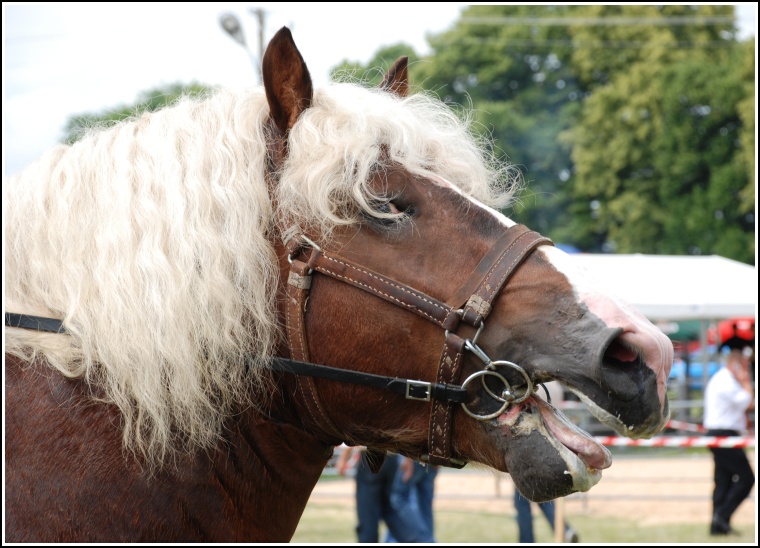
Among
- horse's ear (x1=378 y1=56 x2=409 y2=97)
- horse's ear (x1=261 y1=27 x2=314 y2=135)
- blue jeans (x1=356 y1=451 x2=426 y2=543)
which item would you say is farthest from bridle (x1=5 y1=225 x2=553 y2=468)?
blue jeans (x1=356 y1=451 x2=426 y2=543)

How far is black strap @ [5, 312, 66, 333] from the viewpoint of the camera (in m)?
2.03

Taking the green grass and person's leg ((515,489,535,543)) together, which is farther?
the green grass

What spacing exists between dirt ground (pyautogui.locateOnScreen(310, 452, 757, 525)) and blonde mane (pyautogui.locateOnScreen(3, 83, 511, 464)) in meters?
10.3

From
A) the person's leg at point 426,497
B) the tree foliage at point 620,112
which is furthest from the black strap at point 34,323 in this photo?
the tree foliage at point 620,112

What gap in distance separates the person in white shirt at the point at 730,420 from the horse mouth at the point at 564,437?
972 centimetres

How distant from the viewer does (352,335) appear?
201 centimetres

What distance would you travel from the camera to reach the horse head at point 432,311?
71.7 inches

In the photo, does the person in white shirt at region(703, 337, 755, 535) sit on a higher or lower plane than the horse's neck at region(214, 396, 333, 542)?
lower

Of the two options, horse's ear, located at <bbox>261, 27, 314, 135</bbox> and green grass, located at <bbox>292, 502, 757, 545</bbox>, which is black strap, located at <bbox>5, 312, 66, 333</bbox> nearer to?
horse's ear, located at <bbox>261, 27, 314, 135</bbox>

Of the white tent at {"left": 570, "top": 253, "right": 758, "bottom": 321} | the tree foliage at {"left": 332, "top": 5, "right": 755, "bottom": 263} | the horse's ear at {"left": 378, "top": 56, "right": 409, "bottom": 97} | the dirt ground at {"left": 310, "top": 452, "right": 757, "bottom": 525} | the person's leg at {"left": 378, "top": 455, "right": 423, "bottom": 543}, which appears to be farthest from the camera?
the tree foliage at {"left": 332, "top": 5, "right": 755, "bottom": 263}

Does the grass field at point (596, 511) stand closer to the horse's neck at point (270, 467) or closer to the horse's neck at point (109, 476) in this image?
the horse's neck at point (270, 467)

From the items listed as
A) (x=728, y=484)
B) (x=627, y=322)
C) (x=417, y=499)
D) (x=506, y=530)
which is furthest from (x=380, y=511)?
(x=627, y=322)

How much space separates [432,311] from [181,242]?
2.13 feet

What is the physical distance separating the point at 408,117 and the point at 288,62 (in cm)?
36
